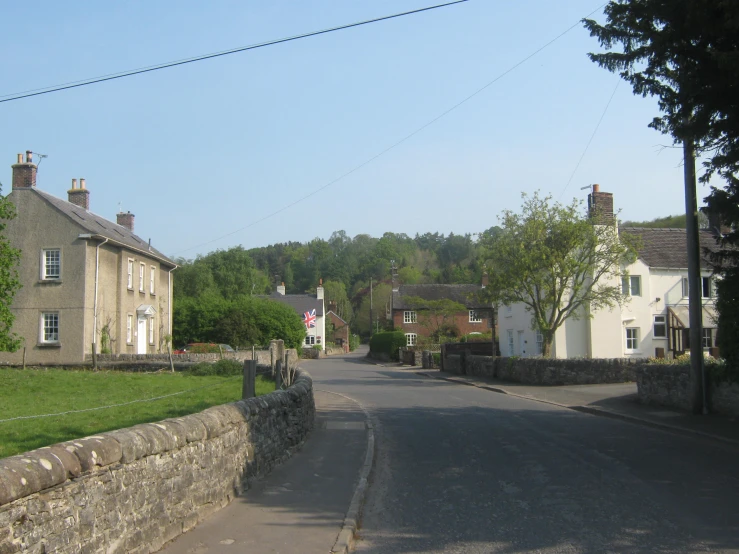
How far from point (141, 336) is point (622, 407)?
29065 mm

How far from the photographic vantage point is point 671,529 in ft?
24.1

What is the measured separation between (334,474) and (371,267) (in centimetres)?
14062

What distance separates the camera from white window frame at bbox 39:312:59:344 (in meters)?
34.9

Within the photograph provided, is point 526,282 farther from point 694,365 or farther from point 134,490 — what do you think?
point 134,490

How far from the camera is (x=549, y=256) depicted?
99.8 ft

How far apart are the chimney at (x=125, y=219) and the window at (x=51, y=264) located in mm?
11102

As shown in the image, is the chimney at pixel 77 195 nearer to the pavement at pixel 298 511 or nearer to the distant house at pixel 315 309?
the pavement at pixel 298 511

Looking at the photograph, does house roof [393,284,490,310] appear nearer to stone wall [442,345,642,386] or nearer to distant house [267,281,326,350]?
distant house [267,281,326,350]

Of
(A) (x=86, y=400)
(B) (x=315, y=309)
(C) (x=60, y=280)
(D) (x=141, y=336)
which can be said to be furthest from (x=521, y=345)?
(B) (x=315, y=309)

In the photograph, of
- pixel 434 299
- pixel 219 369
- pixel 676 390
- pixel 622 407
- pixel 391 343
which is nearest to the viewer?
pixel 676 390

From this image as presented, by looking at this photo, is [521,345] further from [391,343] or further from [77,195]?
[77,195]

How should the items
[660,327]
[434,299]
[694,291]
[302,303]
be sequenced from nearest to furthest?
[694,291] < [660,327] < [434,299] < [302,303]

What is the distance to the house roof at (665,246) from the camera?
40.5 metres

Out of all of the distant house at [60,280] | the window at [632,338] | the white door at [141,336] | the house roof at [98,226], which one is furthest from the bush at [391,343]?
the distant house at [60,280]
